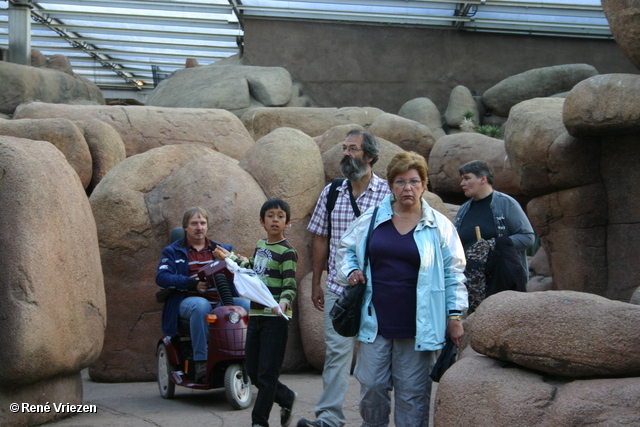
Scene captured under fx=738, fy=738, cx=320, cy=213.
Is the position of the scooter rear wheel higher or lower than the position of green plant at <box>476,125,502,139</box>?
lower

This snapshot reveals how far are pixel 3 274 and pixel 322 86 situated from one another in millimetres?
16133

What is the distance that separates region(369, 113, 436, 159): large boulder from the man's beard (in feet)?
27.9

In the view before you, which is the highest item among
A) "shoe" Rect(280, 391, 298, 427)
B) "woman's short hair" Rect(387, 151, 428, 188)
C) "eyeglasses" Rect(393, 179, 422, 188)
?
"woman's short hair" Rect(387, 151, 428, 188)

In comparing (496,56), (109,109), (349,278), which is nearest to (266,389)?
(349,278)

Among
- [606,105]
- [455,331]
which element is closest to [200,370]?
[455,331]

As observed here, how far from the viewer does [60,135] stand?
8867 mm

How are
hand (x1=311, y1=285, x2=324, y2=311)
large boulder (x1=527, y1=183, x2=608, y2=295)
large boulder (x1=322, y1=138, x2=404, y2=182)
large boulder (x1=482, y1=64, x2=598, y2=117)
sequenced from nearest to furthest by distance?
hand (x1=311, y1=285, x2=324, y2=311) < large boulder (x1=322, y1=138, x2=404, y2=182) < large boulder (x1=527, y1=183, x2=608, y2=295) < large boulder (x1=482, y1=64, x2=598, y2=117)

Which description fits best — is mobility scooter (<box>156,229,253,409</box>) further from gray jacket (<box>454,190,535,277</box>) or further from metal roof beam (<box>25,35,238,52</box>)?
metal roof beam (<box>25,35,238,52</box>)

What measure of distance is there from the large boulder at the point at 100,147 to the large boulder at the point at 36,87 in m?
6.11

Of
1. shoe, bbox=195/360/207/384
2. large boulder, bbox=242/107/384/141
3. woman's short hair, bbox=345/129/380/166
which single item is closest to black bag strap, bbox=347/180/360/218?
woman's short hair, bbox=345/129/380/166

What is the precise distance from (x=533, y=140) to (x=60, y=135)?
5.56 meters

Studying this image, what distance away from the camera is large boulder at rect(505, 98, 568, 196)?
Answer: 27.1ft

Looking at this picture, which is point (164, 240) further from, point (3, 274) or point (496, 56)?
point (496, 56)

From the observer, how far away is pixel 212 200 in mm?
6914
